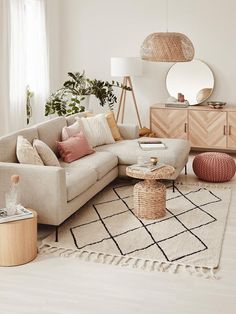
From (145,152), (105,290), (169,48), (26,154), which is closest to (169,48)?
(169,48)

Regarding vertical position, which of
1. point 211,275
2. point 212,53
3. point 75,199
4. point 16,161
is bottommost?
point 211,275

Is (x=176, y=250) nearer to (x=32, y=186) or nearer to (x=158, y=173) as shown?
(x=158, y=173)

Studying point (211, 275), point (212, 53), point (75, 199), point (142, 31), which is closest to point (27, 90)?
point (142, 31)

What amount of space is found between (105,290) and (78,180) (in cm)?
135

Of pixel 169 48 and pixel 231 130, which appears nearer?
pixel 169 48

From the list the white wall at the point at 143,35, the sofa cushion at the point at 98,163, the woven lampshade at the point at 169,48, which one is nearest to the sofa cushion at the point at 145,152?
the sofa cushion at the point at 98,163

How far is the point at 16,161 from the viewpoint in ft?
14.4

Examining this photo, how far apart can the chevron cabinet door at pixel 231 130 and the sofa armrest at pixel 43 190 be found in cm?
364

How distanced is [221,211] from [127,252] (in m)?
1.32

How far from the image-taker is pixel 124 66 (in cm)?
721

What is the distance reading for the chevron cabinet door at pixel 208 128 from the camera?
7.00 m

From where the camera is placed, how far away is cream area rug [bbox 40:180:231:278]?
143 inches

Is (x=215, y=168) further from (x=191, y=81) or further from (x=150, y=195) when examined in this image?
(x=191, y=81)

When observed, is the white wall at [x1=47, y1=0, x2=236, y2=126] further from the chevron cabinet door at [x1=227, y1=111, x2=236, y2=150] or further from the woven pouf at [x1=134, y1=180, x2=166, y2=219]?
the woven pouf at [x1=134, y1=180, x2=166, y2=219]
